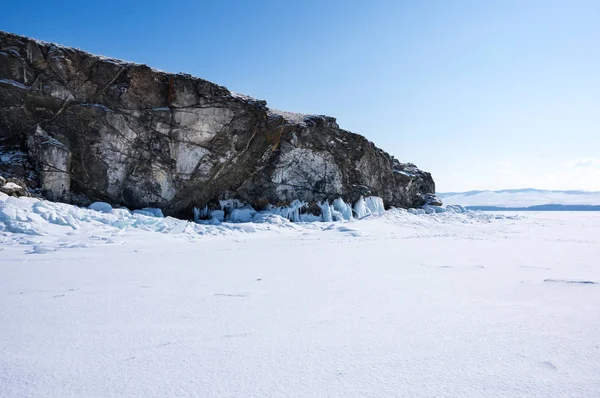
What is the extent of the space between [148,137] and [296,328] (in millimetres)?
12641

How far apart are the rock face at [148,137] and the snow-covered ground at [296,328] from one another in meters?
7.85

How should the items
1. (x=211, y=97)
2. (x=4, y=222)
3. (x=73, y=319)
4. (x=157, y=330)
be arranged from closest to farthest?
(x=157, y=330) < (x=73, y=319) < (x=4, y=222) < (x=211, y=97)

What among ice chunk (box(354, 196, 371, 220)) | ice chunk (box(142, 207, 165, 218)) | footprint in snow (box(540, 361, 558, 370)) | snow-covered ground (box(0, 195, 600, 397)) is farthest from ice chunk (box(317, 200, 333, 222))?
footprint in snow (box(540, 361, 558, 370))

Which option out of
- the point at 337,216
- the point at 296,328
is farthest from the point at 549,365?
the point at 337,216

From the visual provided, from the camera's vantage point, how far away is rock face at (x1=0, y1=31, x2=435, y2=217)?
Answer: 36.3 feet

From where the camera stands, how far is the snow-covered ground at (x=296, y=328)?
155 cm

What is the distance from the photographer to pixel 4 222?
688 centimetres

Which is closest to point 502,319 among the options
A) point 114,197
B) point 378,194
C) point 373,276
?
point 373,276

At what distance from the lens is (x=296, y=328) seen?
2.25 metres

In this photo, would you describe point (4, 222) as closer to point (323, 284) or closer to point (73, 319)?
point (73, 319)

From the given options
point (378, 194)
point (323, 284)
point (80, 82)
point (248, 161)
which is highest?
point (80, 82)

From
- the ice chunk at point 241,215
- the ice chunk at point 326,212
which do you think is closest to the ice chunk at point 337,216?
the ice chunk at point 326,212

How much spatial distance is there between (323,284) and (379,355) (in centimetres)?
182

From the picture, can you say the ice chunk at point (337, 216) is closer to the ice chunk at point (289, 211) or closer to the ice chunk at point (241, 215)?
the ice chunk at point (289, 211)
